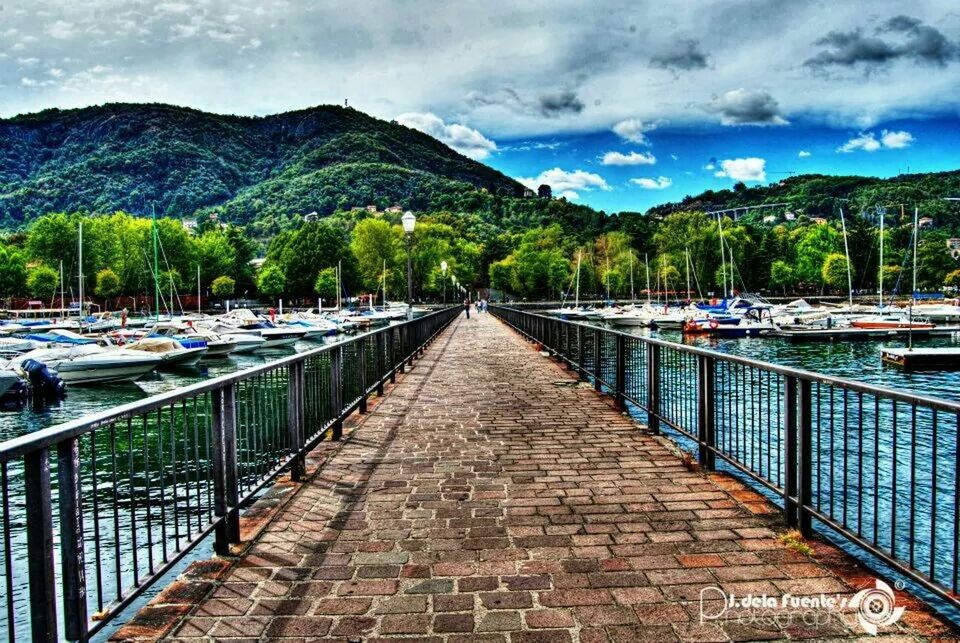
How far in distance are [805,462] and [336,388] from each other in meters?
5.09

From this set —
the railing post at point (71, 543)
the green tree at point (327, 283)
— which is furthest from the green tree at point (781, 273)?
the railing post at point (71, 543)

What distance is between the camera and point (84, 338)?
31.4 metres

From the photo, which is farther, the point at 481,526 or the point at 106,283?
the point at 106,283

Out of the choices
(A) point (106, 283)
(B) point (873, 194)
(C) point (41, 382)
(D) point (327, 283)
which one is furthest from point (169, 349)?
(B) point (873, 194)

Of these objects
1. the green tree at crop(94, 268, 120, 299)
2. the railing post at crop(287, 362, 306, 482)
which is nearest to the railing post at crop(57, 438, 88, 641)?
the railing post at crop(287, 362, 306, 482)

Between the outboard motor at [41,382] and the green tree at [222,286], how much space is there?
88.0 metres

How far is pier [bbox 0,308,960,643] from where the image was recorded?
3.24m

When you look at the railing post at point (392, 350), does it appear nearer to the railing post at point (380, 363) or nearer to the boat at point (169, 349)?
the railing post at point (380, 363)

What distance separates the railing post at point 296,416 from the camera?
595 centimetres

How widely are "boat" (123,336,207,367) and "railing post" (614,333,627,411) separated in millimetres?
20719

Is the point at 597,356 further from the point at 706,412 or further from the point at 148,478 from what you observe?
the point at 148,478

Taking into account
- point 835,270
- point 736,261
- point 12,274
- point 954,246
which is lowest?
point 835,270

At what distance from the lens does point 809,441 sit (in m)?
4.55

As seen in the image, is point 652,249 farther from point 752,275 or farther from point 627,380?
point 627,380
